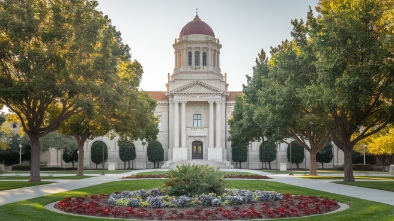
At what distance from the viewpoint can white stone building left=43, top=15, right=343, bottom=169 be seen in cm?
7881

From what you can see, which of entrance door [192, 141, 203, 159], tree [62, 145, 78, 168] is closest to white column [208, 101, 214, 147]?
entrance door [192, 141, 203, 159]

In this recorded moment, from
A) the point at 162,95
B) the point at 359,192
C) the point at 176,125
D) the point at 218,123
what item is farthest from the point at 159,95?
the point at 359,192

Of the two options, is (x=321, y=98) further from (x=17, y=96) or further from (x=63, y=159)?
(x=63, y=159)

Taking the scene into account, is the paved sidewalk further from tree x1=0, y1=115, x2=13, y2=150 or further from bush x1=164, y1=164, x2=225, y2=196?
tree x1=0, y1=115, x2=13, y2=150

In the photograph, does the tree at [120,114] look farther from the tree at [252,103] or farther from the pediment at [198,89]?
the pediment at [198,89]

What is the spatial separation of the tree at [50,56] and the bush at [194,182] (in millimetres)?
15460

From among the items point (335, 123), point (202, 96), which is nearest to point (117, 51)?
point (335, 123)

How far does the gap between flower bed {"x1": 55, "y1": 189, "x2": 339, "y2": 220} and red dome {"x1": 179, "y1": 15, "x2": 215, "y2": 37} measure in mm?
66189

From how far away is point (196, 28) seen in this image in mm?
83750

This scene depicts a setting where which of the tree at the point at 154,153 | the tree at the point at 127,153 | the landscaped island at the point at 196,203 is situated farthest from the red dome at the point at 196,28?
the landscaped island at the point at 196,203

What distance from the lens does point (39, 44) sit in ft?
106

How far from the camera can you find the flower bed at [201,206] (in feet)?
47.0

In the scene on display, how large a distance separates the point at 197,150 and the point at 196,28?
2004 centimetres

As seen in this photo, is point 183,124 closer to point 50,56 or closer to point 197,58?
point 197,58
